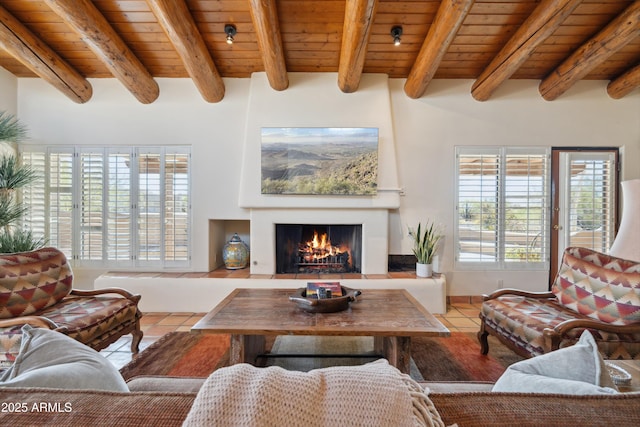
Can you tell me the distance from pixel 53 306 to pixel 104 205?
186 centimetres

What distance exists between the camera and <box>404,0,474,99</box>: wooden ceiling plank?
2.60 metres

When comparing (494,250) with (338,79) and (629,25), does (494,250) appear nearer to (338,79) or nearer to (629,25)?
(629,25)

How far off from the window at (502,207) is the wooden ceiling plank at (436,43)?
1045 mm

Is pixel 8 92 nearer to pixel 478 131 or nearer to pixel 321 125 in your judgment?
pixel 321 125

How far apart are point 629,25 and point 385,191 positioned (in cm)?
274

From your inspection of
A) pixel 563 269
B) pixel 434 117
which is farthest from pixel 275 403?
pixel 434 117

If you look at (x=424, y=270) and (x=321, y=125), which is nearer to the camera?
(x=424, y=270)

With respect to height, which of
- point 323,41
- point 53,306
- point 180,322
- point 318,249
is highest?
point 323,41

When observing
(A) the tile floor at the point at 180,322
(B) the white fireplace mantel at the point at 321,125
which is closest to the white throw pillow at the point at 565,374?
(A) the tile floor at the point at 180,322

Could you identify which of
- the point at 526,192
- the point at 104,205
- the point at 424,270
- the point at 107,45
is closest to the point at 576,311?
the point at 424,270

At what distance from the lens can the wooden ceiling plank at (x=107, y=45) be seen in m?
2.57

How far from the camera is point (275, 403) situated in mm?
584

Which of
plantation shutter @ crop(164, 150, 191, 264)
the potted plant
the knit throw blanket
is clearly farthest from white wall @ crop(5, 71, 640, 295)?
the knit throw blanket

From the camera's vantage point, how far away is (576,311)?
7.35 ft
